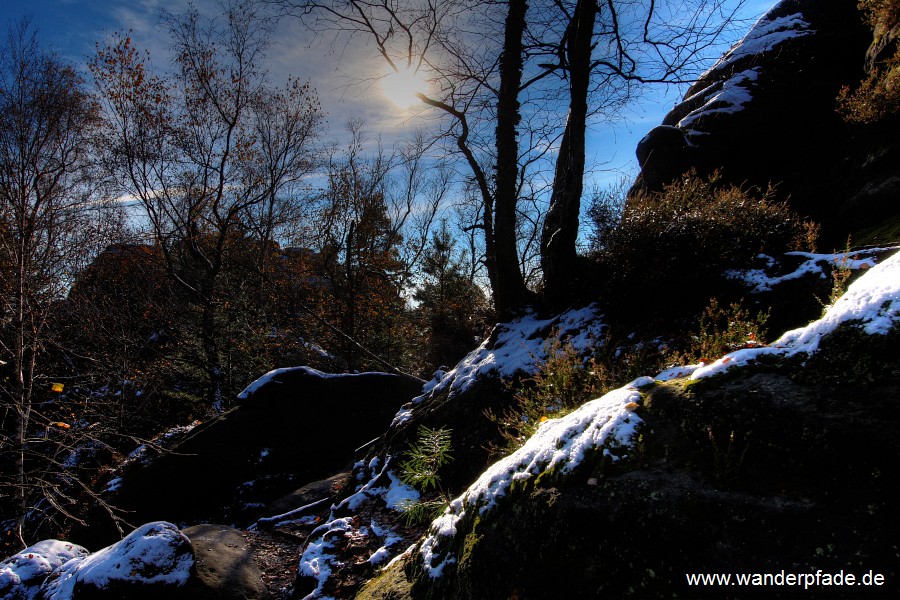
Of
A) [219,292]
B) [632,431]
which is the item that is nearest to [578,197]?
[632,431]

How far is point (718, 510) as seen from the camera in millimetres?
1537

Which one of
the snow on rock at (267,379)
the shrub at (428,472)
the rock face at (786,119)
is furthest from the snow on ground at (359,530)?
the rock face at (786,119)

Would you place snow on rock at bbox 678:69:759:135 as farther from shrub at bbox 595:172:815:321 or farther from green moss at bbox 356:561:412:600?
green moss at bbox 356:561:412:600

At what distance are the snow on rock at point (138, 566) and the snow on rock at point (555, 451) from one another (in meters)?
3.22

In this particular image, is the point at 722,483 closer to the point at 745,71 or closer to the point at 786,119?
the point at 786,119

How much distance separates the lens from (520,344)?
20.0 ft

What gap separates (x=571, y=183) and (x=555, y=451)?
4961 mm

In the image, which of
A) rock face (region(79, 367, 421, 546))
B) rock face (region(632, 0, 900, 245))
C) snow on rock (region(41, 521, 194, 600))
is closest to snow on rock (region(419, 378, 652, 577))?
snow on rock (region(41, 521, 194, 600))

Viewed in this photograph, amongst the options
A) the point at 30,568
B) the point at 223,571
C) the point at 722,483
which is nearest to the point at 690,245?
the point at 722,483

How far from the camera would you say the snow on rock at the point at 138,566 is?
395cm

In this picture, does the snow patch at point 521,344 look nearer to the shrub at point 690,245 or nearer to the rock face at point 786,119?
the shrub at point 690,245

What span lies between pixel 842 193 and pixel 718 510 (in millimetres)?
10271

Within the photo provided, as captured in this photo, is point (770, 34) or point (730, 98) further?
point (770, 34)

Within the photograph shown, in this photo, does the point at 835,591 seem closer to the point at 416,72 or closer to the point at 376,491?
the point at 376,491
